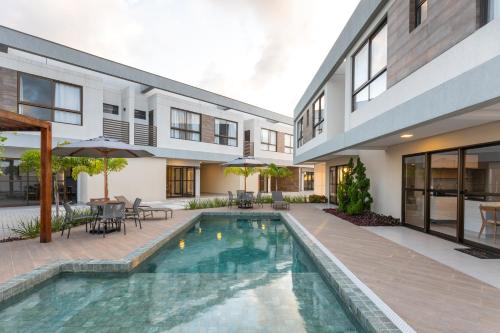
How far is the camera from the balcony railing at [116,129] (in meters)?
16.6

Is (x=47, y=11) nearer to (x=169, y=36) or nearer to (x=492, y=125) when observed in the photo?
(x=169, y=36)

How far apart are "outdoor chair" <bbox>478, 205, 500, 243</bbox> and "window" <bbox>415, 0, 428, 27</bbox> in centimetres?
451

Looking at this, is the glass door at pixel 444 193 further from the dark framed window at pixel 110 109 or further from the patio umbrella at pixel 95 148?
the dark framed window at pixel 110 109

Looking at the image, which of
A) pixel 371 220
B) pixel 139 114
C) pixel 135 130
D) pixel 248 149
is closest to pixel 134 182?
pixel 135 130

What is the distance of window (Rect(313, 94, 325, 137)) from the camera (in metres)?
14.0

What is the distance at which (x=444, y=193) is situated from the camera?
7.62m

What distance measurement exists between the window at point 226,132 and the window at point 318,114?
31.8 ft

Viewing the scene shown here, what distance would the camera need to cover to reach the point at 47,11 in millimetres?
14617

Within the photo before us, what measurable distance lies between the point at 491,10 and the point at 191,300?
22.0 ft

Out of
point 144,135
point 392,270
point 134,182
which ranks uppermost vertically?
point 144,135

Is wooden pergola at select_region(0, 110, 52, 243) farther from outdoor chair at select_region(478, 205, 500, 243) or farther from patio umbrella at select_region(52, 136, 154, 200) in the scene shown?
outdoor chair at select_region(478, 205, 500, 243)

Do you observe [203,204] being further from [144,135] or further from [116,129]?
[116,129]

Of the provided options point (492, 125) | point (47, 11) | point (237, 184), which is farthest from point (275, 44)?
point (492, 125)

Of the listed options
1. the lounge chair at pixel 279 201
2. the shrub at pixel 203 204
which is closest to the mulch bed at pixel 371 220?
the lounge chair at pixel 279 201
